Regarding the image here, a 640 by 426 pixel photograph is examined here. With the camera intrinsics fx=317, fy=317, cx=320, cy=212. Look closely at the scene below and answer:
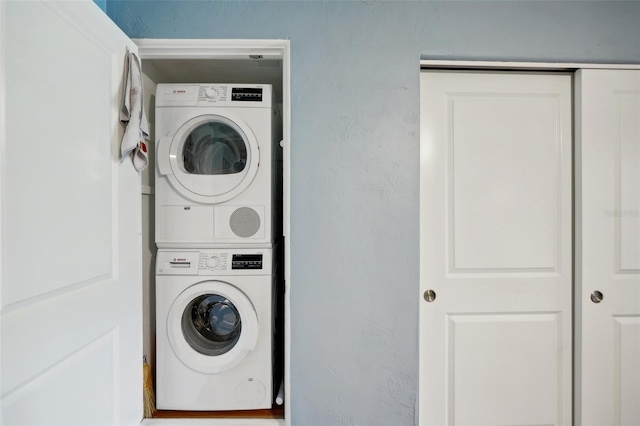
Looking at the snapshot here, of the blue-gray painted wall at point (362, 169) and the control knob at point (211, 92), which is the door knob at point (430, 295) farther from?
the control knob at point (211, 92)

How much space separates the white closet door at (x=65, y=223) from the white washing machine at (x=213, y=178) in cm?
35

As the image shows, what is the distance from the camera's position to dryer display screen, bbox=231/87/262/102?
5.67ft

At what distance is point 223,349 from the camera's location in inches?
69.2

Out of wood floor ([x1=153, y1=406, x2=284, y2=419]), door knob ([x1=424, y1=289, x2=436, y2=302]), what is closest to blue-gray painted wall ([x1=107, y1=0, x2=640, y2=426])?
door knob ([x1=424, y1=289, x2=436, y2=302])

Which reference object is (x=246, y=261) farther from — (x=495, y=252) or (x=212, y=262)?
(x=495, y=252)

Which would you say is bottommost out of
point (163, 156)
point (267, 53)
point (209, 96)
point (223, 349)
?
point (223, 349)

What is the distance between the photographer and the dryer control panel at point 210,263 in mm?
1715

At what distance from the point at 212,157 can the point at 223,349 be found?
3.53 feet

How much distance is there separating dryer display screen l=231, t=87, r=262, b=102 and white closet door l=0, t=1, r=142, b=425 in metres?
0.53

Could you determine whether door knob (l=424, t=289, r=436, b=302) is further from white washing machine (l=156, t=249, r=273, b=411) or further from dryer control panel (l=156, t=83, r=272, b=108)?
dryer control panel (l=156, t=83, r=272, b=108)

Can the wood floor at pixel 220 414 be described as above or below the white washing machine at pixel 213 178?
below

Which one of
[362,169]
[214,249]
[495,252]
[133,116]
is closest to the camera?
[133,116]

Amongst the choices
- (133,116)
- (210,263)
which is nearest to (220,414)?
(210,263)

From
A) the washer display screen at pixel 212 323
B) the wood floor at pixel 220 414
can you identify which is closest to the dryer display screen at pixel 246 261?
the washer display screen at pixel 212 323
